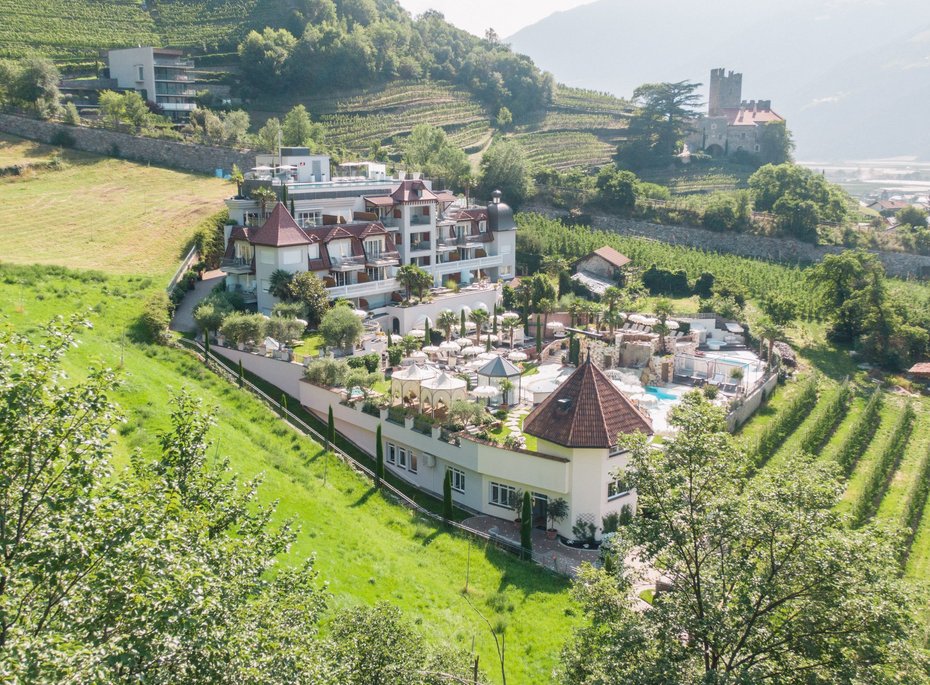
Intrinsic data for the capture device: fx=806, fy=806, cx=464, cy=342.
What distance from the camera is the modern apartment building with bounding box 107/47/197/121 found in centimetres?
7832

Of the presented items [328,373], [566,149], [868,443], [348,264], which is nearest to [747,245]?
[566,149]

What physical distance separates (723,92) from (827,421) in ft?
271

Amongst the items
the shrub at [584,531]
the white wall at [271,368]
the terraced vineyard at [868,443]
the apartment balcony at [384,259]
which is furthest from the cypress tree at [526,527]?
the apartment balcony at [384,259]

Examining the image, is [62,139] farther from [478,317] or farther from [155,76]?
[478,317]

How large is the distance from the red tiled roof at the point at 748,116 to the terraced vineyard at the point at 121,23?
59.3 meters

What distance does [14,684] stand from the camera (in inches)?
334

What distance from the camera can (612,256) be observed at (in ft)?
199

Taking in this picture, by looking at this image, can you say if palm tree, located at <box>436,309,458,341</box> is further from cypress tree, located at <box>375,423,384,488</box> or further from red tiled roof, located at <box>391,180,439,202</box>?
cypress tree, located at <box>375,423,384,488</box>

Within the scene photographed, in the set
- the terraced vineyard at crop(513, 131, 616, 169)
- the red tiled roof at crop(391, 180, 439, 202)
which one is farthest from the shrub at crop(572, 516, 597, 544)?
the terraced vineyard at crop(513, 131, 616, 169)

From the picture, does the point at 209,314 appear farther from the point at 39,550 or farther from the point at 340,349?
→ the point at 39,550

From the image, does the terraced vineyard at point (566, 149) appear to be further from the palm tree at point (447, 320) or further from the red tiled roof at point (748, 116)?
the palm tree at point (447, 320)

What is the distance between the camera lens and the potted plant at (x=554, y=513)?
90.6ft

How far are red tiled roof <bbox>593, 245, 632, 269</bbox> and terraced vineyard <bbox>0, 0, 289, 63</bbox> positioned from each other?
2321 inches

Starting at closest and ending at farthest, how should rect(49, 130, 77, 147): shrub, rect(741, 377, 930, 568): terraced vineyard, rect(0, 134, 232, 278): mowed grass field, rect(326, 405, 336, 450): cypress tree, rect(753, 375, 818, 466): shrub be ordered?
rect(741, 377, 930, 568): terraced vineyard, rect(326, 405, 336, 450): cypress tree, rect(753, 375, 818, 466): shrub, rect(0, 134, 232, 278): mowed grass field, rect(49, 130, 77, 147): shrub
